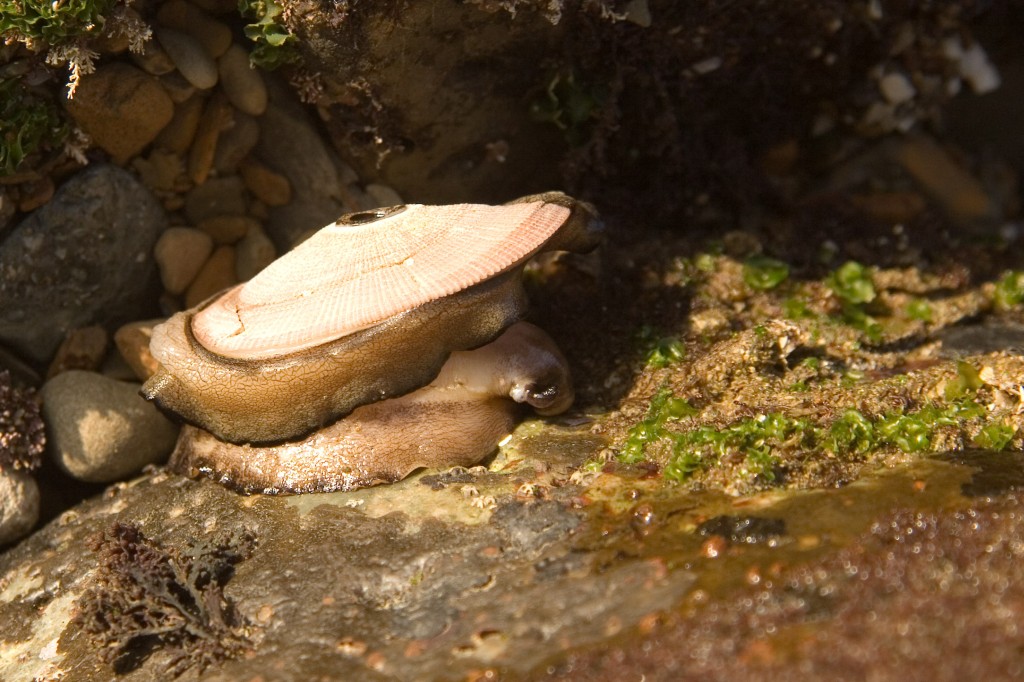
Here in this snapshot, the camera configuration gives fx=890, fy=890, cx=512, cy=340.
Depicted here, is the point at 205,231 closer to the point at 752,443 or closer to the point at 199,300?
the point at 199,300

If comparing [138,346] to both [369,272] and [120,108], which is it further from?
[369,272]

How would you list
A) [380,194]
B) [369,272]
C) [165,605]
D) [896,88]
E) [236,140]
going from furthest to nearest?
[896,88] → [380,194] → [236,140] → [369,272] → [165,605]

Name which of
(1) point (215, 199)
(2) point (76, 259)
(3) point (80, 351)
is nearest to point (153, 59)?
(1) point (215, 199)

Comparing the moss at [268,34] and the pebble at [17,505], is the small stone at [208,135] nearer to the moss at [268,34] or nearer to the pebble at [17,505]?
the moss at [268,34]

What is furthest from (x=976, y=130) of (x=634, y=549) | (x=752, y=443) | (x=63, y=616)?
(x=63, y=616)

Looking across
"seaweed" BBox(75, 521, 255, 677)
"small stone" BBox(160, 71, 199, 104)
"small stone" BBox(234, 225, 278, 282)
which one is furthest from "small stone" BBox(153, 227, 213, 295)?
"seaweed" BBox(75, 521, 255, 677)

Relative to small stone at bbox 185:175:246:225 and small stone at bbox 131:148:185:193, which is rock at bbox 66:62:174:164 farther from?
small stone at bbox 185:175:246:225
